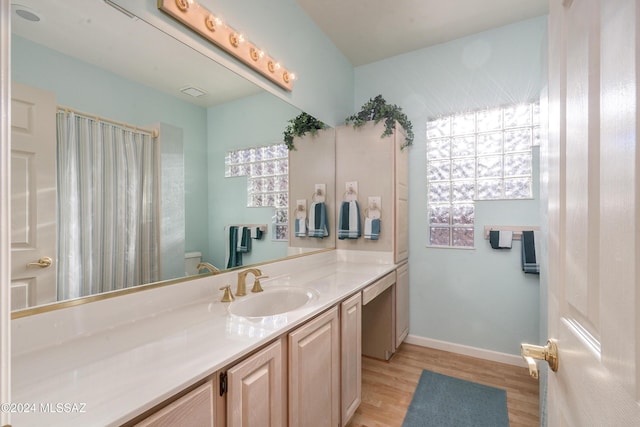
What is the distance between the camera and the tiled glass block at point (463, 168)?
8.40 ft

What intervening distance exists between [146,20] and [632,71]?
153cm

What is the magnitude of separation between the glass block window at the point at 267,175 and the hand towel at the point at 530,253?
191cm

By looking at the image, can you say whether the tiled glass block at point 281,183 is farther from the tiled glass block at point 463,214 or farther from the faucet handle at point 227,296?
the tiled glass block at point 463,214

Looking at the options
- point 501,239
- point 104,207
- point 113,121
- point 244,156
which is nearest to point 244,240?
point 244,156

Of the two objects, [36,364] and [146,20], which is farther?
[146,20]

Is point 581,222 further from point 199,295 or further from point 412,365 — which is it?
point 412,365

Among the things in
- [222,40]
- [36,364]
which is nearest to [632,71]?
[36,364]

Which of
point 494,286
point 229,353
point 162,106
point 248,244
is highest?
point 162,106

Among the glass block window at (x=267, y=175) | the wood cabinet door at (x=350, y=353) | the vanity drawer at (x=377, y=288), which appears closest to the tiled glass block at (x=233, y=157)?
the glass block window at (x=267, y=175)

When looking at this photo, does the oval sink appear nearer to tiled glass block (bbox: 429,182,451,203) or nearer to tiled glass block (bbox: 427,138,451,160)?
tiled glass block (bbox: 429,182,451,203)

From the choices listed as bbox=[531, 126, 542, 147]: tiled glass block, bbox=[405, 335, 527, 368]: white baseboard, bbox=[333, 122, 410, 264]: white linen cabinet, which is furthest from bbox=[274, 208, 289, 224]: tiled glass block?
bbox=[531, 126, 542, 147]: tiled glass block

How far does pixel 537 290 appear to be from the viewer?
235 cm

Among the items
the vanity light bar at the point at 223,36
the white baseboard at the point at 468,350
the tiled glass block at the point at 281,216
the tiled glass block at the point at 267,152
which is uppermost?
the vanity light bar at the point at 223,36

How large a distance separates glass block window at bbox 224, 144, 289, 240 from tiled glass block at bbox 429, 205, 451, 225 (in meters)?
1.45
